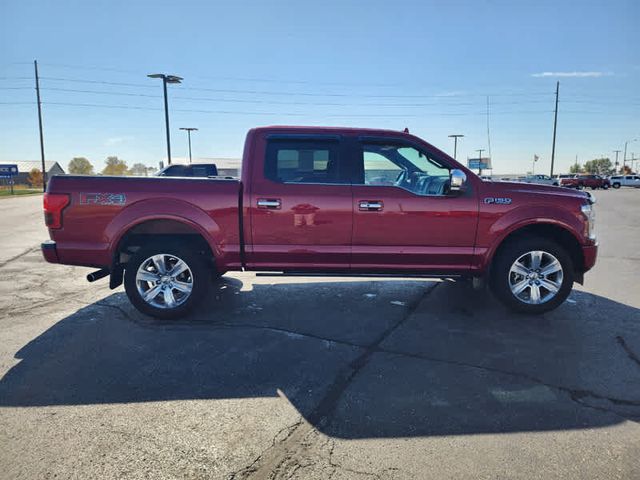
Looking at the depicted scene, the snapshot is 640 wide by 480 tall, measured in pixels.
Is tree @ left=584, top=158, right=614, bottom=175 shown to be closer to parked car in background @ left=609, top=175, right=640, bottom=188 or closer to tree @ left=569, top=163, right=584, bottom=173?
tree @ left=569, top=163, right=584, bottom=173

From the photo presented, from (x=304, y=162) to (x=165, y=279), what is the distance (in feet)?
6.56

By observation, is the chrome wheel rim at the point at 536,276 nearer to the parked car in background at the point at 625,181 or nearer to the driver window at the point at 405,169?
the driver window at the point at 405,169

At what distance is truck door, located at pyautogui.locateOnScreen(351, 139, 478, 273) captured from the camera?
14.5 feet

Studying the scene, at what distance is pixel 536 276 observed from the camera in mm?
4613

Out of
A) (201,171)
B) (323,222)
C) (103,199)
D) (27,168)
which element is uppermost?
(27,168)

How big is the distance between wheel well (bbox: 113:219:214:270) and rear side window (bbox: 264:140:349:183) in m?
1.10

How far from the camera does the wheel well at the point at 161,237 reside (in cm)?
455

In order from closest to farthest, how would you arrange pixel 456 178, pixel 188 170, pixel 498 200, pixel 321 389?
1. pixel 321 389
2. pixel 456 178
3. pixel 498 200
4. pixel 188 170

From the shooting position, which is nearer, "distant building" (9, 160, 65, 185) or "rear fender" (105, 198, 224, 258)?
"rear fender" (105, 198, 224, 258)

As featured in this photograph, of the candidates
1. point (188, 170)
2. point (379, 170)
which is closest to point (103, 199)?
point (379, 170)

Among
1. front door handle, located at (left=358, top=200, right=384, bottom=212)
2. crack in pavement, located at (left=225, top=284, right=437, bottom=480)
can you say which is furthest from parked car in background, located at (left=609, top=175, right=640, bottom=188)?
crack in pavement, located at (left=225, top=284, right=437, bottom=480)

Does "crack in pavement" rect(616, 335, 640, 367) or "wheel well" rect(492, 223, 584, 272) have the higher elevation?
"wheel well" rect(492, 223, 584, 272)

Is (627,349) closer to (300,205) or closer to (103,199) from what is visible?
(300,205)

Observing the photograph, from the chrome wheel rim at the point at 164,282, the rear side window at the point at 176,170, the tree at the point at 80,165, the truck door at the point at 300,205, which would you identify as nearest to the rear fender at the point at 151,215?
the chrome wheel rim at the point at 164,282
